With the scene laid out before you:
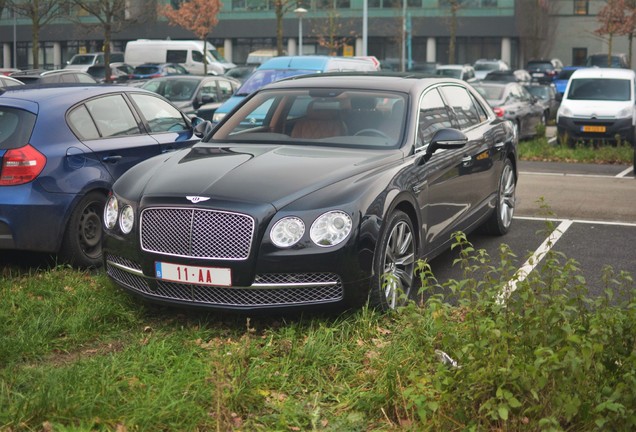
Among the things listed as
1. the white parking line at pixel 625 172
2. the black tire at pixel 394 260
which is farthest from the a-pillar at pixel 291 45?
the black tire at pixel 394 260

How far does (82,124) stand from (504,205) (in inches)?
162

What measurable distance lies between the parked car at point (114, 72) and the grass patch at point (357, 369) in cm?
3430

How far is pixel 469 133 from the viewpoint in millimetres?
8383

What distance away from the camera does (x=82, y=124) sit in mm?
8062

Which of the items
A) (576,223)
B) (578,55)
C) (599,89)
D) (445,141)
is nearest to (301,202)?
(445,141)

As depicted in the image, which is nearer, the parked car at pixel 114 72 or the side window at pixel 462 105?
the side window at pixel 462 105

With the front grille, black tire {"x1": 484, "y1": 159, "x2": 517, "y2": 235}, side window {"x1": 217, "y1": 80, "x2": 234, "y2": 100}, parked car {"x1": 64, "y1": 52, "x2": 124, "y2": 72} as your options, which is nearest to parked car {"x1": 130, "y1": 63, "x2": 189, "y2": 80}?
parked car {"x1": 64, "y1": 52, "x2": 124, "y2": 72}

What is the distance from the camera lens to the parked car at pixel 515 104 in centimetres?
2111

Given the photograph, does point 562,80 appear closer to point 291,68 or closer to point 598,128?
point 598,128

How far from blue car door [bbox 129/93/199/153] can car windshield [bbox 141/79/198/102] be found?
1052 centimetres

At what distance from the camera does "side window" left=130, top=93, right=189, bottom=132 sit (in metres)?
9.05

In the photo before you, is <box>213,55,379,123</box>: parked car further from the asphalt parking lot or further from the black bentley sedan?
the black bentley sedan

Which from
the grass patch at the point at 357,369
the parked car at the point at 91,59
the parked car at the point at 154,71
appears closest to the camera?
the grass patch at the point at 357,369

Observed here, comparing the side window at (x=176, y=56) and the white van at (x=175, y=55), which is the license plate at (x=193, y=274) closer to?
the white van at (x=175, y=55)
